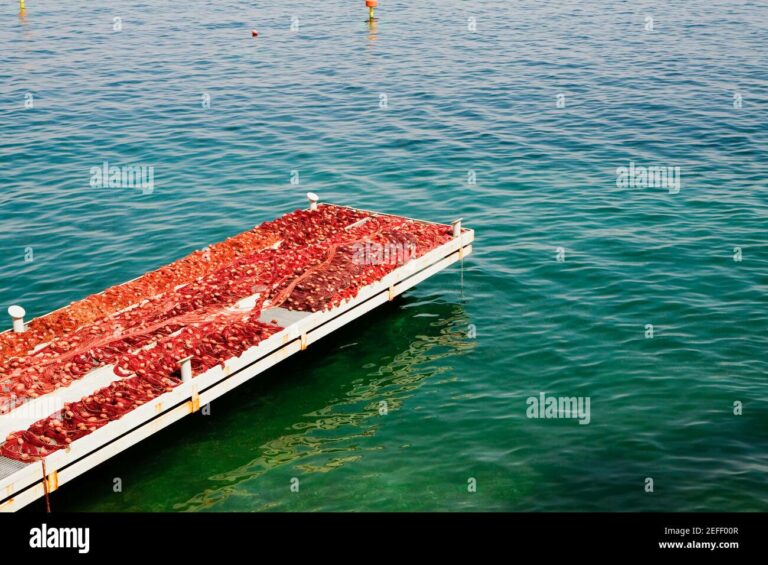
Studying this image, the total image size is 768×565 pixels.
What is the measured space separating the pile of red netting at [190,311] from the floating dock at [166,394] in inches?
8.4

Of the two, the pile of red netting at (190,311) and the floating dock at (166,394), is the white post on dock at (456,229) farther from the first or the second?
the floating dock at (166,394)

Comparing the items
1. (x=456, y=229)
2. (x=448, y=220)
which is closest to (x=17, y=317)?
(x=456, y=229)

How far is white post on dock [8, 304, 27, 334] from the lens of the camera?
2124 centimetres

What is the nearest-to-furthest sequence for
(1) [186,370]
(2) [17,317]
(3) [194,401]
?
(1) [186,370] < (3) [194,401] < (2) [17,317]

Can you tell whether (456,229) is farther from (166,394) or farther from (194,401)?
(166,394)

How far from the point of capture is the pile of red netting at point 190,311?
18.5 m

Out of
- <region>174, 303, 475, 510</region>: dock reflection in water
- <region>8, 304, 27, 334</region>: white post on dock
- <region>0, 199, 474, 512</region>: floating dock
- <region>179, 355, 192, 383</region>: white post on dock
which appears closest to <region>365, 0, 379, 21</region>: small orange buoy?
<region>174, 303, 475, 510</region>: dock reflection in water

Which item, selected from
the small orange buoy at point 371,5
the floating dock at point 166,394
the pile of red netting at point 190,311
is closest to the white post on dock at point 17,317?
the pile of red netting at point 190,311

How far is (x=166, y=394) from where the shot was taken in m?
18.5

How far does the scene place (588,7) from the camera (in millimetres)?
72812

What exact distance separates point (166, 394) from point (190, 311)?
3914mm

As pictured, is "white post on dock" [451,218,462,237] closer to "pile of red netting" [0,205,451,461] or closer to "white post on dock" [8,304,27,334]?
"pile of red netting" [0,205,451,461]

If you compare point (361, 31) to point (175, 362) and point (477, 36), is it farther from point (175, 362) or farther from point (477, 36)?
point (175, 362)
